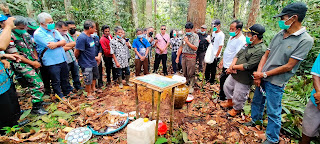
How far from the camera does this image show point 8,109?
2.75 meters

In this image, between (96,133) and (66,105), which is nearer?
(96,133)

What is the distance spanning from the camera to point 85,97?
4516 millimetres

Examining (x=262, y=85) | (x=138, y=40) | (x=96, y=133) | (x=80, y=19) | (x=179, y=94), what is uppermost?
(x=80, y=19)

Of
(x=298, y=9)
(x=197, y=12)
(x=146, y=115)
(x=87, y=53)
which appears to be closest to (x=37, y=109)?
(x=87, y=53)

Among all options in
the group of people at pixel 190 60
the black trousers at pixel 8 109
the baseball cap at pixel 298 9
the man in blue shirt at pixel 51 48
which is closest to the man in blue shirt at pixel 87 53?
the group of people at pixel 190 60

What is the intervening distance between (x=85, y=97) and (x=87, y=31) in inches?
74.8

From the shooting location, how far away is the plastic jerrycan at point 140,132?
2.54m

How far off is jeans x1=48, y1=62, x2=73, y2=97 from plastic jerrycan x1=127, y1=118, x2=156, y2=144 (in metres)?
2.62

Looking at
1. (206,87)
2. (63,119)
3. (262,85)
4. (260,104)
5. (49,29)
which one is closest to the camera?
(262,85)

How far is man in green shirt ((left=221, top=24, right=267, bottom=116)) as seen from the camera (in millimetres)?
3059

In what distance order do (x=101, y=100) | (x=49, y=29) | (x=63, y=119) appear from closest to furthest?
(x=63, y=119), (x=49, y=29), (x=101, y=100)

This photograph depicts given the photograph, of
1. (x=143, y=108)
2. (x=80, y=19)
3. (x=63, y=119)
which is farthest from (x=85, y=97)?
(x=80, y=19)

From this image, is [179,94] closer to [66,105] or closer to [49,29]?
[66,105]

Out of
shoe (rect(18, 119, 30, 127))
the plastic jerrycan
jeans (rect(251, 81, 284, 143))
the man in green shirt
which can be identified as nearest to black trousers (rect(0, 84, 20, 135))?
shoe (rect(18, 119, 30, 127))
